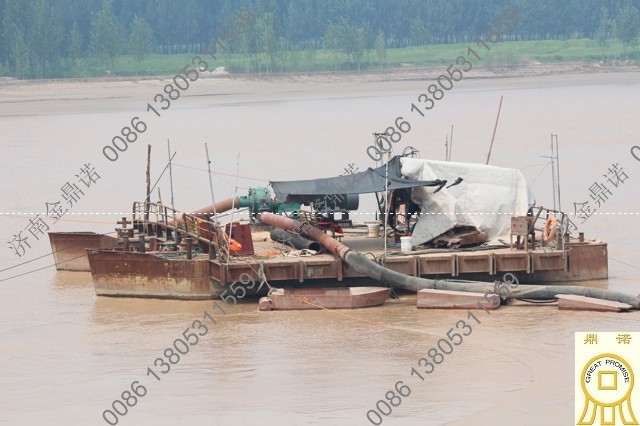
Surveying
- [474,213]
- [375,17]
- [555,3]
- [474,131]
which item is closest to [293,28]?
[375,17]

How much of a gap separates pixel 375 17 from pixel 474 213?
490 feet

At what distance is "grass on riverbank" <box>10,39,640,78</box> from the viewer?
13200 cm

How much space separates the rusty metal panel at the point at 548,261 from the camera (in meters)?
26.4

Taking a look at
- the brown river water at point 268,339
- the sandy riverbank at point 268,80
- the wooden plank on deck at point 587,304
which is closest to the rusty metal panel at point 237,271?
the brown river water at point 268,339

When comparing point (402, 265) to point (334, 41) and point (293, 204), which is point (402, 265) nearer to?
point (293, 204)

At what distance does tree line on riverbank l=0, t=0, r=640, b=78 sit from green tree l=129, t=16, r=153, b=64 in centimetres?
14

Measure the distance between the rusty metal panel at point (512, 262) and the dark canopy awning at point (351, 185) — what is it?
223 cm

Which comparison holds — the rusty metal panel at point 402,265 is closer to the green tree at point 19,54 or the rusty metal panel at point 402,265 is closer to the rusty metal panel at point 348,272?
the rusty metal panel at point 348,272

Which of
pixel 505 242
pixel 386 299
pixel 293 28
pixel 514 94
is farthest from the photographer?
pixel 293 28

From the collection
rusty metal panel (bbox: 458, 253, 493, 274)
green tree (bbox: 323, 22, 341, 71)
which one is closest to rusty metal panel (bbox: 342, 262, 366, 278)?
rusty metal panel (bbox: 458, 253, 493, 274)

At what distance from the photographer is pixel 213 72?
123 meters

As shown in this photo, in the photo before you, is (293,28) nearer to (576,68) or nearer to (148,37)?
(148,37)

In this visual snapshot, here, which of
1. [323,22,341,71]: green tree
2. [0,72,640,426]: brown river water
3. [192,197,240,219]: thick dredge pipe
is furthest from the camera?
[323,22,341,71]: green tree

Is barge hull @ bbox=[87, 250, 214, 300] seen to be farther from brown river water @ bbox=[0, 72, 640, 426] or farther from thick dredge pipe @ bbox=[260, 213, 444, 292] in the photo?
thick dredge pipe @ bbox=[260, 213, 444, 292]
